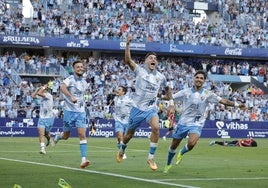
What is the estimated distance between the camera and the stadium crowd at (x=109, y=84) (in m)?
49.4

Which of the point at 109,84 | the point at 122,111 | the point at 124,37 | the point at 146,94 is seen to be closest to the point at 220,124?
the point at 109,84

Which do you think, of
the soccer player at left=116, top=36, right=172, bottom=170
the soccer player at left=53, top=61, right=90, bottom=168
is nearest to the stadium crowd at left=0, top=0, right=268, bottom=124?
Result: the soccer player at left=53, top=61, right=90, bottom=168

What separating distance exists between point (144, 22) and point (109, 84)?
31.4ft

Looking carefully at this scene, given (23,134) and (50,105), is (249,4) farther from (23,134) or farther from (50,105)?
(50,105)

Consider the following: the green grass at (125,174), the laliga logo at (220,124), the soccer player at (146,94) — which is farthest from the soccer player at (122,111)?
the laliga logo at (220,124)

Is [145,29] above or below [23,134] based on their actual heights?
above

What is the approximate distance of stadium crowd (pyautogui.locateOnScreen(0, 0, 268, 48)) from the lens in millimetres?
57531

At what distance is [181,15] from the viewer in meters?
67.6

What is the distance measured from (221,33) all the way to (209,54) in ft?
10.1

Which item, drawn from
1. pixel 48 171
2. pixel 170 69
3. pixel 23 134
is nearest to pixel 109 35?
pixel 170 69

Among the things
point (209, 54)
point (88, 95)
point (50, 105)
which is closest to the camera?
point (50, 105)

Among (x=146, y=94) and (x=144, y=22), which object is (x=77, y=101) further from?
(x=144, y=22)

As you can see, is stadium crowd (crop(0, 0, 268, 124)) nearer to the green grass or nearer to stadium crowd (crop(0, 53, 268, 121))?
stadium crowd (crop(0, 53, 268, 121))

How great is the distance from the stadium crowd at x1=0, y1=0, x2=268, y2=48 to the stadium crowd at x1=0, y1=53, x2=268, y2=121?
2.22 meters
